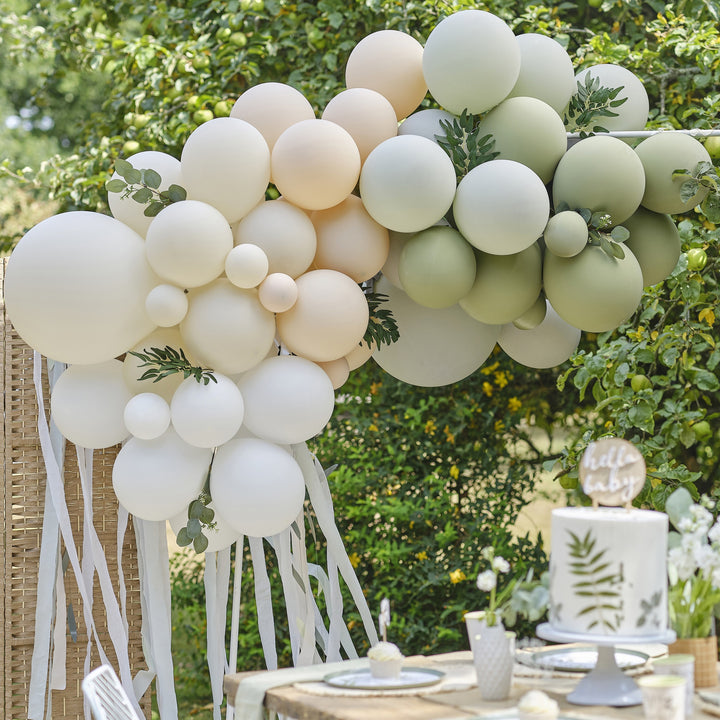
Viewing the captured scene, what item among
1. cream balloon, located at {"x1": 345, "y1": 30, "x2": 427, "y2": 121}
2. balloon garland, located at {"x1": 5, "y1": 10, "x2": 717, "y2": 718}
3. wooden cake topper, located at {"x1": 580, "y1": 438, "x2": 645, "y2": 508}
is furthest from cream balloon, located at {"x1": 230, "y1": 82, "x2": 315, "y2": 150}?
wooden cake topper, located at {"x1": 580, "y1": 438, "x2": 645, "y2": 508}

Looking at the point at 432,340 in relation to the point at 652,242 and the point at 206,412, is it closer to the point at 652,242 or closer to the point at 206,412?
the point at 652,242

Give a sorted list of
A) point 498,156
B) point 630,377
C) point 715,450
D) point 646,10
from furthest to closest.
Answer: point 646,10 → point 715,450 → point 630,377 → point 498,156

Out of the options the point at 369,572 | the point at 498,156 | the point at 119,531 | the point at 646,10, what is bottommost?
the point at 369,572

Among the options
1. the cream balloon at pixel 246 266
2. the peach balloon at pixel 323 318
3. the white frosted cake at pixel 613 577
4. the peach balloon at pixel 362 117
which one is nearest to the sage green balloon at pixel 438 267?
the peach balloon at pixel 323 318

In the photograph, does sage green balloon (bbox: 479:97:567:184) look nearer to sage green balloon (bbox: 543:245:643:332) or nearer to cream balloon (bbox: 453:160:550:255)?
cream balloon (bbox: 453:160:550:255)

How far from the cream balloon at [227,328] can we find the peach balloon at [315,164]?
10.1 inches

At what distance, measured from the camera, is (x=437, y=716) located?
1604mm

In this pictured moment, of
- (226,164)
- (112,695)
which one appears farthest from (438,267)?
(112,695)

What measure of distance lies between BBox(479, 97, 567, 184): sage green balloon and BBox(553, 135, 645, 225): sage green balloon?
5 centimetres

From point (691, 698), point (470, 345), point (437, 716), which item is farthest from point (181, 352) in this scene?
point (691, 698)

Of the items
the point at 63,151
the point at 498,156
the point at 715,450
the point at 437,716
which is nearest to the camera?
the point at 437,716

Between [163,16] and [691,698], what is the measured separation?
354 centimetres

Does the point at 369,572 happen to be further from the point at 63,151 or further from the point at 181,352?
the point at 63,151

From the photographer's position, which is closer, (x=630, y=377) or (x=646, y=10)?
(x=630, y=377)
